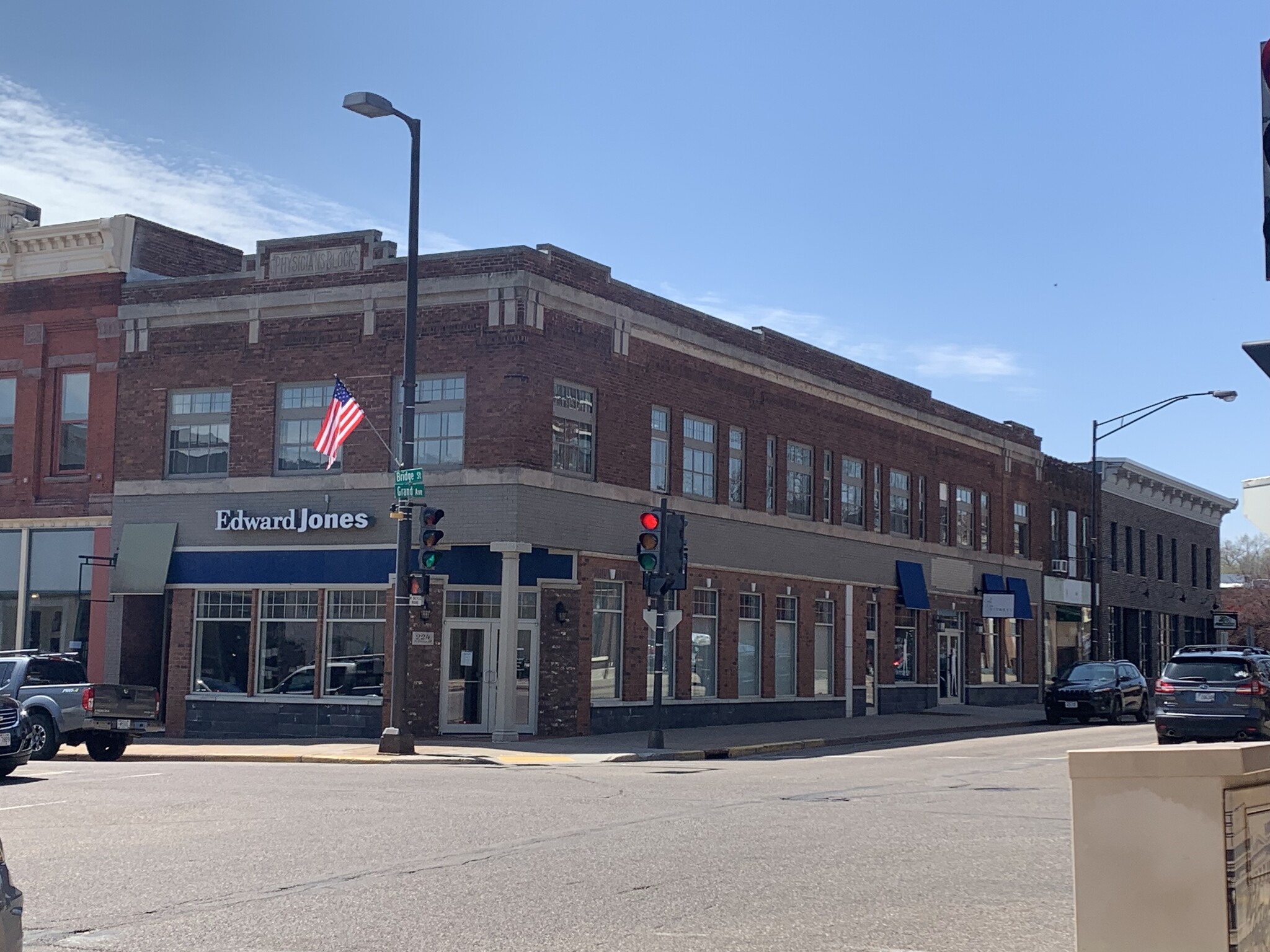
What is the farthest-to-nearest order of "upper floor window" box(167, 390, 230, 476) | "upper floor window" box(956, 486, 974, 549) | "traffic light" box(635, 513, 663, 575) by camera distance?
"upper floor window" box(956, 486, 974, 549), "upper floor window" box(167, 390, 230, 476), "traffic light" box(635, 513, 663, 575)

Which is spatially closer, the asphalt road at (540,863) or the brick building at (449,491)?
the asphalt road at (540,863)

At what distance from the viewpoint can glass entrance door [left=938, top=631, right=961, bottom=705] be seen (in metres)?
43.6

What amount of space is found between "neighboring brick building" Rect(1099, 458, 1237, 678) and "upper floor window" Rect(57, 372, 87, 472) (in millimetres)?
36649

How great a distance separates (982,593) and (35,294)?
28.6 m

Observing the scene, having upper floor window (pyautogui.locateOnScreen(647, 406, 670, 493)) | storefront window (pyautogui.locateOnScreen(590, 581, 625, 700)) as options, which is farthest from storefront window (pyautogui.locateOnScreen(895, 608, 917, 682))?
storefront window (pyautogui.locateOnScreen(590, 581, 625, 700))

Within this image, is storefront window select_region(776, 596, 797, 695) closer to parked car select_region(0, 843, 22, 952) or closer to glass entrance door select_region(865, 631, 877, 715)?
glass entrance door select_region(865, 631, 877, 715)

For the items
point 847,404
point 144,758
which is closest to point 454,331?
point 144,758

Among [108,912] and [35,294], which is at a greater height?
[35,294]

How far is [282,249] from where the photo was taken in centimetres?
2995

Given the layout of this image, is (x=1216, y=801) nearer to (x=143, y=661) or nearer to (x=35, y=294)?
(x=143, y=661)

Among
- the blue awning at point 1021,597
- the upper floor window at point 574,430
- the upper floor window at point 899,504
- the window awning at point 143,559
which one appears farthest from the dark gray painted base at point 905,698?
the window awning at point 143,559

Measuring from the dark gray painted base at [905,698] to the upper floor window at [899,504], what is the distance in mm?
4334

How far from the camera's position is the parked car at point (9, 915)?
579 cm

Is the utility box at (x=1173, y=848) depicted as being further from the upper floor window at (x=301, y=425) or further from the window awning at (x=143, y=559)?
the window awning at (x=143, y=559)
